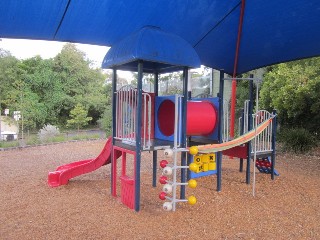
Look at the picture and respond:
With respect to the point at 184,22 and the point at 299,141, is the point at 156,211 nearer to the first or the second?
the point at 184,22

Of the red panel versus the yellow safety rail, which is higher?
the red panel

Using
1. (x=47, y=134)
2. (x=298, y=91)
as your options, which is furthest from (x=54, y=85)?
(x=298, y=91)

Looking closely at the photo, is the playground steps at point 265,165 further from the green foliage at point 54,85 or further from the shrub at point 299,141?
the green foliage at point 54,85

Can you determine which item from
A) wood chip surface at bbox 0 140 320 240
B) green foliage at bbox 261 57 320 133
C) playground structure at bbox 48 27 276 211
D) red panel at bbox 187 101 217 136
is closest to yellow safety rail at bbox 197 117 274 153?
playground structure at bbox 48 27 276 211

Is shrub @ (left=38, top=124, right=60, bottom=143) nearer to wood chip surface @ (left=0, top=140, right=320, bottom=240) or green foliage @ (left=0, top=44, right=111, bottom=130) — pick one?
green foliage @ (left=0, top=44, right=111, bottom=130)

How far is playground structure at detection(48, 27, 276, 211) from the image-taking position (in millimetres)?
4273

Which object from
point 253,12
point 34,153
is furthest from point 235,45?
point 34,153

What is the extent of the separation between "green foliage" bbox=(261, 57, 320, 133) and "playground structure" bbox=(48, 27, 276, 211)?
13.6 feet

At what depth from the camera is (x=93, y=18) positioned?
184 inches

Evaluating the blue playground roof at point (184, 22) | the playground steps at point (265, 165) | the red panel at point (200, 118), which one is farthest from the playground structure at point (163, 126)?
the blue playground roof at point (184, 22)

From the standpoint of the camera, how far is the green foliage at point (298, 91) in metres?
9.85

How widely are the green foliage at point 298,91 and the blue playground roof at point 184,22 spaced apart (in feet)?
12.0

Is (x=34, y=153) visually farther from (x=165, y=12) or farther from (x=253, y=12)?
(x=253, y=12)

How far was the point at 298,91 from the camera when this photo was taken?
967 centimetres
